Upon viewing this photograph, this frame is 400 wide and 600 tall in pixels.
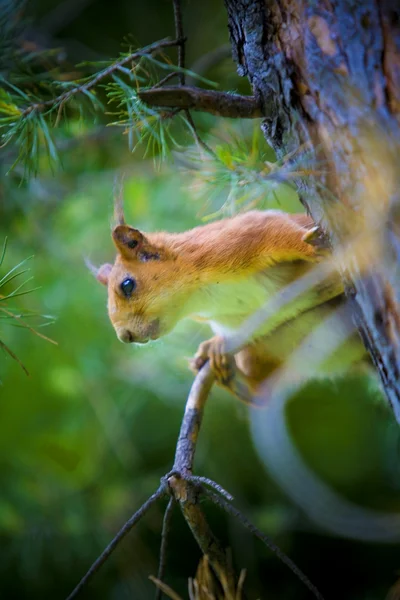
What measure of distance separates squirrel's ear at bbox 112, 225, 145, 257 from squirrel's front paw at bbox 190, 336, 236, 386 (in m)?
0.30

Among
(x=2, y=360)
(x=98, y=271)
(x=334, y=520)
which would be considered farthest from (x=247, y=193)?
(x=2, y=360)

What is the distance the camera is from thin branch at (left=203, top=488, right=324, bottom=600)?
0.74 metres

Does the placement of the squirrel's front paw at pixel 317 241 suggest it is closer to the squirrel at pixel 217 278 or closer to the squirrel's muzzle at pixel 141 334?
the squirrel at pixel 217 278

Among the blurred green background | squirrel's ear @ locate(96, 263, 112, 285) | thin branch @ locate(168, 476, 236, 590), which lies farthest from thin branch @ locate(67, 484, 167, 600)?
the blurred green background

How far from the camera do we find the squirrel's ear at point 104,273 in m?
1.26

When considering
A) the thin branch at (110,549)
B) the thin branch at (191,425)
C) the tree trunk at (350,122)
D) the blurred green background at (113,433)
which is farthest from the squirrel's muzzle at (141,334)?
the tree trunk at (350,122)

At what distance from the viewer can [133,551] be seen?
1.65m

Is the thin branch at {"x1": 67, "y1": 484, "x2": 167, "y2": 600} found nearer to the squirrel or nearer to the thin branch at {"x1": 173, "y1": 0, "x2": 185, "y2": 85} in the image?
the squirrel

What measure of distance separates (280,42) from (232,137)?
6.3 inches

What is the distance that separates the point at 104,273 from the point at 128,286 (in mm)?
138

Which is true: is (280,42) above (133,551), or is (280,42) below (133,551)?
above

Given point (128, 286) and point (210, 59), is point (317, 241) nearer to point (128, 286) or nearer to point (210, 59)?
point (128, 286)

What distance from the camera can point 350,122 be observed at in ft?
2.17

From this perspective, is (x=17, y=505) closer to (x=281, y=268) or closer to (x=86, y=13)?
(x=281, y=268)
